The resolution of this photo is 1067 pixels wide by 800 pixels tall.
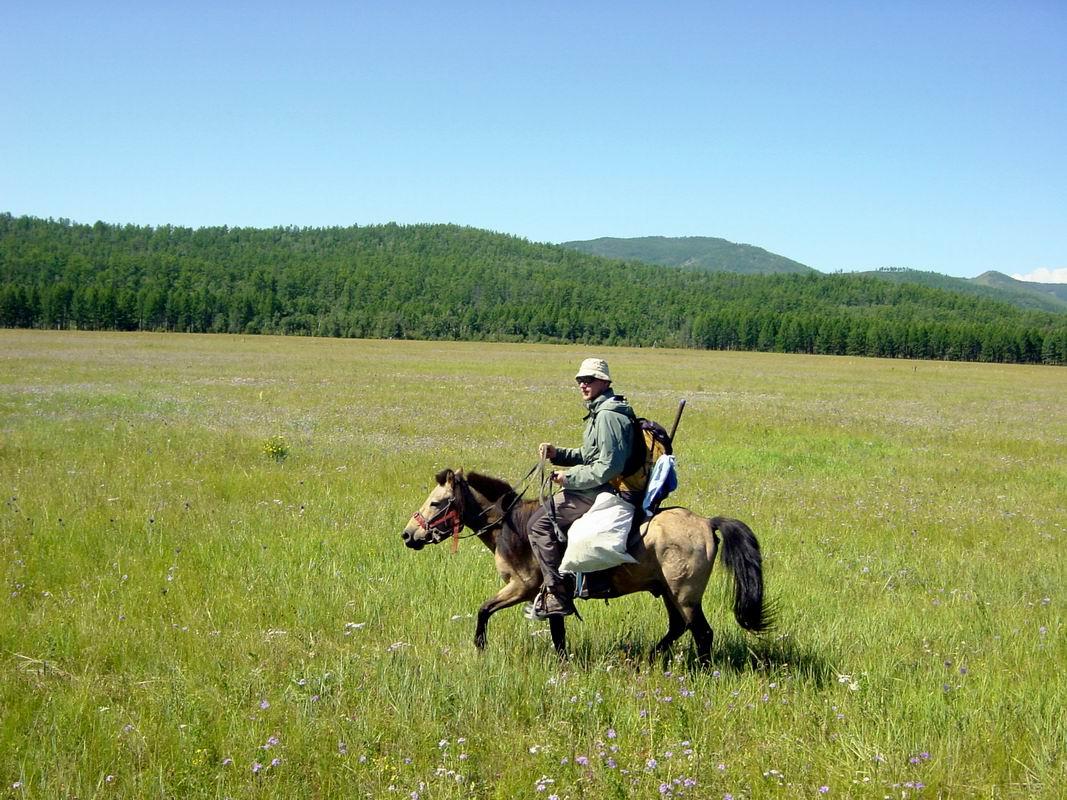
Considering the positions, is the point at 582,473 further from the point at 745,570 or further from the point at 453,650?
the point at 453,650

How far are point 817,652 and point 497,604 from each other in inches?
116

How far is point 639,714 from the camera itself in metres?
5.36

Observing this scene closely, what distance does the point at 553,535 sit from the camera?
6691 millimetres

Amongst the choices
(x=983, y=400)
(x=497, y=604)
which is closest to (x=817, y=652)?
(x=497, y=604)

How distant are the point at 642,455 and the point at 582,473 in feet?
1.90

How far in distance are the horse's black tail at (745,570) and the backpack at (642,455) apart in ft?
2.50

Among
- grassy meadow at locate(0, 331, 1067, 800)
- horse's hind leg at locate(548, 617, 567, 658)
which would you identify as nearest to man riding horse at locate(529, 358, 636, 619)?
horse's hind leg at locate(548, 617, 567, 658)

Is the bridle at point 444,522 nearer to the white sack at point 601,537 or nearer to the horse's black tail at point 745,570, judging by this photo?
the white sack at point 601,537

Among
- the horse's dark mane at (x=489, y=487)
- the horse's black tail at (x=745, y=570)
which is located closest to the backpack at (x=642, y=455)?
the horse's black tail at (x=745, y=570)

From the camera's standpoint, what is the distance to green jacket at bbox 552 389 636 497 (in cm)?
626

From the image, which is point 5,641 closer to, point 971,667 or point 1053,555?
point 971,667

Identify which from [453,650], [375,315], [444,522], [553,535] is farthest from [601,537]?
[375,315]

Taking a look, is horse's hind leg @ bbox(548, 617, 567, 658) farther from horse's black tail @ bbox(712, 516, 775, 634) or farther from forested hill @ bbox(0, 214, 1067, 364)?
forested hill @ bbox(0, 214, 1067, 364)

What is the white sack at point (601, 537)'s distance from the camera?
6.25 metres
